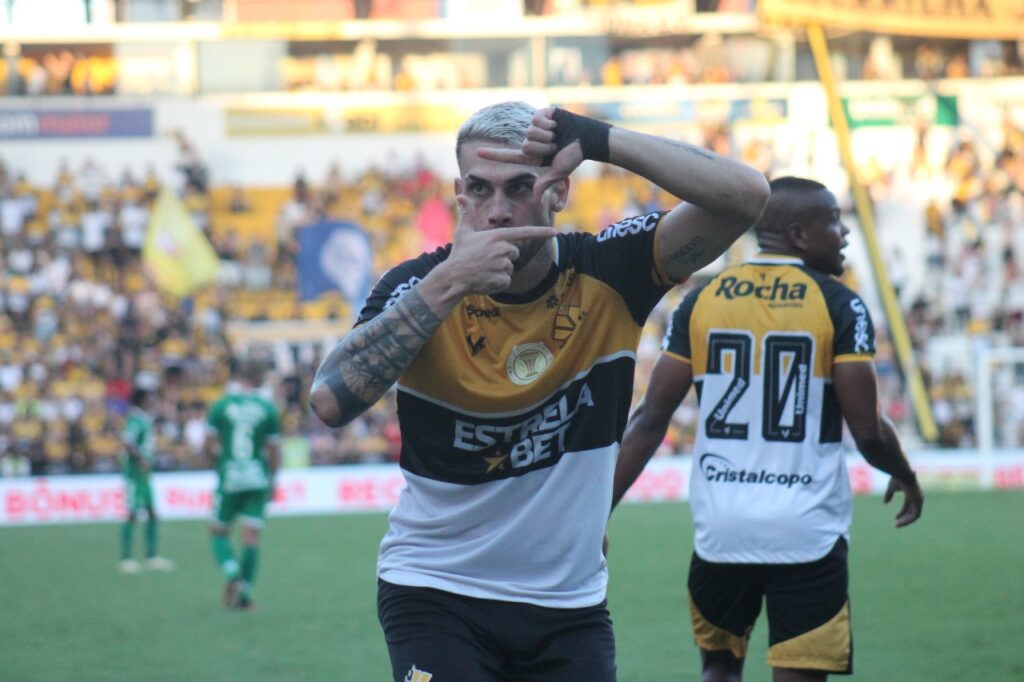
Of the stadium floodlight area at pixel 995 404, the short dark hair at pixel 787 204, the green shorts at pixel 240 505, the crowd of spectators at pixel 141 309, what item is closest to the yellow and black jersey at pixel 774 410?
the short dark hair at pixel 787 204

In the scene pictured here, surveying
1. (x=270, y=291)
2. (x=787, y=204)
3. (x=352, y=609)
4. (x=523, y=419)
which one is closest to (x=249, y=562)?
(x=352, y=609)

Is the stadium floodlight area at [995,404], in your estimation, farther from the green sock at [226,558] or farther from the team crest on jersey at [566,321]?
the team crest on jersey at [566,321]

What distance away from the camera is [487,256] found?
3.38 meters

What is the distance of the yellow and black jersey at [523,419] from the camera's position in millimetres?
3689

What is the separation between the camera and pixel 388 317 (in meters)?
3.52

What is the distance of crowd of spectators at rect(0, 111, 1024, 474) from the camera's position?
961 inches

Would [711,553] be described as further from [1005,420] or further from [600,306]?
[1005,420]

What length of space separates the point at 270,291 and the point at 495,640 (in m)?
25.2

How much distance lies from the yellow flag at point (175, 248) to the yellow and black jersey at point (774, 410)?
21.9 metres

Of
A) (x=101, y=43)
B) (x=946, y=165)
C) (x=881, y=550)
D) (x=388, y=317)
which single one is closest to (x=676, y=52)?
(x=946, y=165)

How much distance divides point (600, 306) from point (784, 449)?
75.9 inches

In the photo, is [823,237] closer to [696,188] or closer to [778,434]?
[778,434]

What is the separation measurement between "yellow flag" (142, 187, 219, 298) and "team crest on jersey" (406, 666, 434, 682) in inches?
928

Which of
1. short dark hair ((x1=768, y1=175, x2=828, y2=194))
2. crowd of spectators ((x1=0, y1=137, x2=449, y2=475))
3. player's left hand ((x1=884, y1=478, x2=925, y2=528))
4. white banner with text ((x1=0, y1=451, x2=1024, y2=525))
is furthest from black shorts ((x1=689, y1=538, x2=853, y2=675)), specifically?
crowd of spectators ((x1=0, y1=137, x2=449, y2=475))
